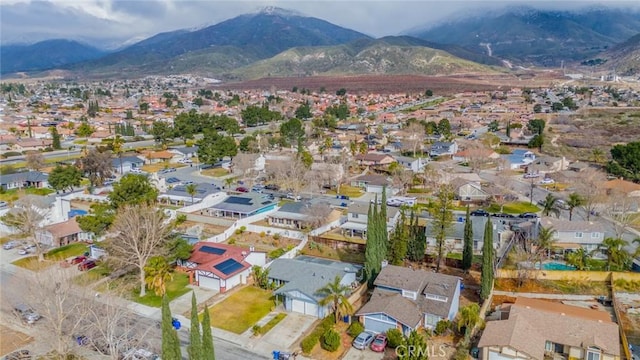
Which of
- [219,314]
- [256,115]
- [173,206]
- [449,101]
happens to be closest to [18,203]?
[173,206]

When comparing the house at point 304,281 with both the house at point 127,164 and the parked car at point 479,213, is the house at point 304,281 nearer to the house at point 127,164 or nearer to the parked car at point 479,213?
the parked car at point 479,213

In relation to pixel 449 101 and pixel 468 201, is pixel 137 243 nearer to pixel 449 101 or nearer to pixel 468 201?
pixel 468 201

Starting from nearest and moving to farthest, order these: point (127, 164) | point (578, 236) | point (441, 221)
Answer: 1. point (441, 221)
2. point (578, 236)
3. point (127, 164)

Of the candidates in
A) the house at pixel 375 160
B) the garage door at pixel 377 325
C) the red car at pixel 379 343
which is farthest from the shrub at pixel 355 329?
the house at pixel 375 160

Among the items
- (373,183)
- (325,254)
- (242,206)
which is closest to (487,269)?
(325,254)

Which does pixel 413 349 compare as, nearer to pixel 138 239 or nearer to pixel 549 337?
pixel 549 337
